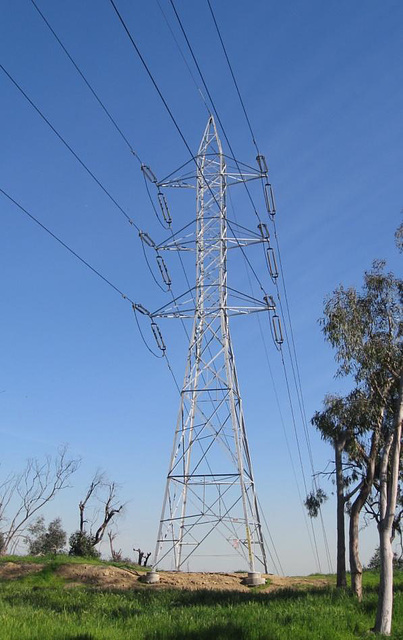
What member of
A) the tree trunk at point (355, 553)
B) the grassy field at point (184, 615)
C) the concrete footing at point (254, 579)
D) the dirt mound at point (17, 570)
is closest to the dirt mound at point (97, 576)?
the dirt mound at point (17, 570)

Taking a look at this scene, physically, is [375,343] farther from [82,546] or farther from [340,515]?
[82,546]

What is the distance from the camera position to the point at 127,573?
88.1ft

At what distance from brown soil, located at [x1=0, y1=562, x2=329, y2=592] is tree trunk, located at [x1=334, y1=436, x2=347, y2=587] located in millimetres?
2272

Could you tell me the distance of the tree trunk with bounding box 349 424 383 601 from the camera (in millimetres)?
21453

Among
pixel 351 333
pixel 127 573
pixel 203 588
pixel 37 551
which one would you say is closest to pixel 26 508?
pixel 37 551

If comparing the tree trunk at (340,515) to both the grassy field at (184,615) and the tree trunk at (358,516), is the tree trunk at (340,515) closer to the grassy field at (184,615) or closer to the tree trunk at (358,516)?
the tree trunk at (358,516)

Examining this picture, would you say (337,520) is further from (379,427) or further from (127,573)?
(127,573)

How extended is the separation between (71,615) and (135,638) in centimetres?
286

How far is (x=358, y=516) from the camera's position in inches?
911

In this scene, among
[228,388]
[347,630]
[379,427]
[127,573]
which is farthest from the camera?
[127,573]

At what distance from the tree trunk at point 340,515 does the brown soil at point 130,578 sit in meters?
2.27

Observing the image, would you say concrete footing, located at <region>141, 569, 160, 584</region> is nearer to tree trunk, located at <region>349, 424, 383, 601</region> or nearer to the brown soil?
the brown soil

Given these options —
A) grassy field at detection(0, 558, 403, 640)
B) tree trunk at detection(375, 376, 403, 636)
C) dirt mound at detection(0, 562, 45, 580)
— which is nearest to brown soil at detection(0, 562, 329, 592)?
dirt mound at detection(0, 562, 45, 580)

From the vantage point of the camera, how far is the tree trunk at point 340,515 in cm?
2331
